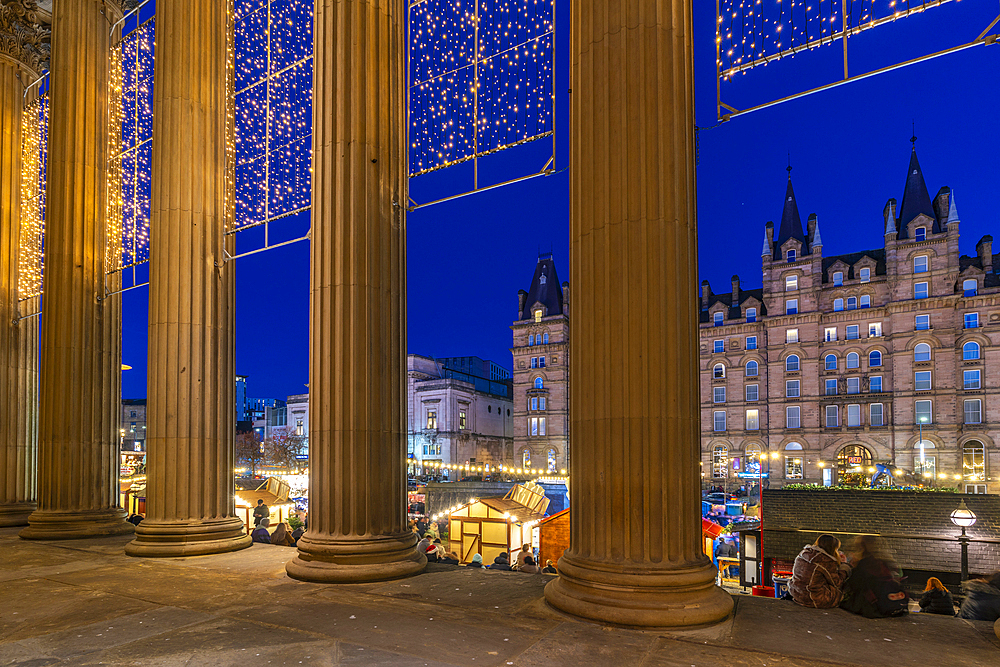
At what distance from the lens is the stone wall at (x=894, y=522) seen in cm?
1356

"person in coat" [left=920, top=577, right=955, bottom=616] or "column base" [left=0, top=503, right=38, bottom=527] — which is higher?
"person in coat" [left=920, top=577, right=955, bottom=616]

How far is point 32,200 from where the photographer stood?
14859 millimetres

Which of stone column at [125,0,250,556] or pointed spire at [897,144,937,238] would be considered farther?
pointed spire at [897,144,937,238]

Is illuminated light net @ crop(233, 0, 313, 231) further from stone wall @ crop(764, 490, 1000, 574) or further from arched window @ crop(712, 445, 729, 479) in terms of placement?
arched window @ crop(712, 445, 729, 479)

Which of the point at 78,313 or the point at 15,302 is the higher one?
the point at 15,302

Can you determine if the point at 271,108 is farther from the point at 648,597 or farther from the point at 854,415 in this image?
the point at 854,415

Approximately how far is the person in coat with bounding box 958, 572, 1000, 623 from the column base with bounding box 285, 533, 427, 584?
204 inches

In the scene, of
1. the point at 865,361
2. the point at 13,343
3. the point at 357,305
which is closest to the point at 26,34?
the point at 13,343

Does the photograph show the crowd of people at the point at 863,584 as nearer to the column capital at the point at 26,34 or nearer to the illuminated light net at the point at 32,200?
the illuminated light net at the point at 32,200

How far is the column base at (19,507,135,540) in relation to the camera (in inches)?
433

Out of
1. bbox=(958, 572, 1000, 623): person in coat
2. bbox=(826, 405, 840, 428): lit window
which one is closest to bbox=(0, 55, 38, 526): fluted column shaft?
bbox=(958, 572, 1000, 623): person in coat

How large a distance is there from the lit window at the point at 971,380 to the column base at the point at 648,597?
54427mm

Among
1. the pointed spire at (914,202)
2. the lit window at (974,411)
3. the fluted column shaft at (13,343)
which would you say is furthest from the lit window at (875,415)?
the fluted column shaft at (13,343)

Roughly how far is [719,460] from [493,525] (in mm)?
44999
